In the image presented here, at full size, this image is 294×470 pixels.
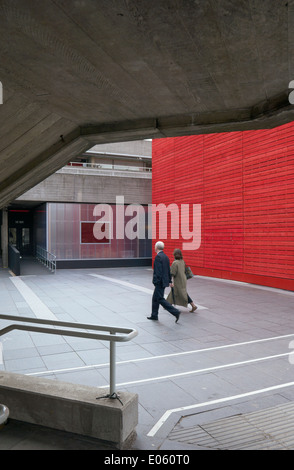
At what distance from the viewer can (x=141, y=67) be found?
3.88 metres

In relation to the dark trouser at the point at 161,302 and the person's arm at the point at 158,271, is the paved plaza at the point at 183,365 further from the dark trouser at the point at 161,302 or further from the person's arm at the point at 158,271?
the person's arm at the point at 158,271

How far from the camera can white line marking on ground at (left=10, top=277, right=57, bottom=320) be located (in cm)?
909

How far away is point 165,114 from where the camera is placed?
5.36 meters

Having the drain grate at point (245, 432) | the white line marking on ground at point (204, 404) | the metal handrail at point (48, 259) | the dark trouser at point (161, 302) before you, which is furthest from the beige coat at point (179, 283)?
the metal handrail at point (48, 259)

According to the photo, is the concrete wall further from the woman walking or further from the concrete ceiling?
the concrete ceiling

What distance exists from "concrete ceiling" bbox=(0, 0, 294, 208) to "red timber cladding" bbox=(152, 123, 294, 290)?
26.5 ft

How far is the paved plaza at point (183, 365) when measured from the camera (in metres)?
3.49

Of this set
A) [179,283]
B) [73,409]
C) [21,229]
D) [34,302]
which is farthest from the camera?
[21,229]

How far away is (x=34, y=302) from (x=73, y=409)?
26.4 feet

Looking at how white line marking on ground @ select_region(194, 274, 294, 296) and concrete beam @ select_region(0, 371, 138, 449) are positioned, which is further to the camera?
white line marking on ground @ select_region(194, 274, 294, 296)

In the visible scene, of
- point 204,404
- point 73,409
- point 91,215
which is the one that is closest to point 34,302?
point 204,404

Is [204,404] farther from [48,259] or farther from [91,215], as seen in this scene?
[91,215]

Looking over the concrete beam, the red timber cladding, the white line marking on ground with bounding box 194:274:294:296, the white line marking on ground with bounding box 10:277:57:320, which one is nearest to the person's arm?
the white line marking on ground with bounding box 10:277:57:320

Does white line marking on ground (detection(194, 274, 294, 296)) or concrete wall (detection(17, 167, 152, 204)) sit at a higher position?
concrete wall (detection(17, 167, 152, 204))
